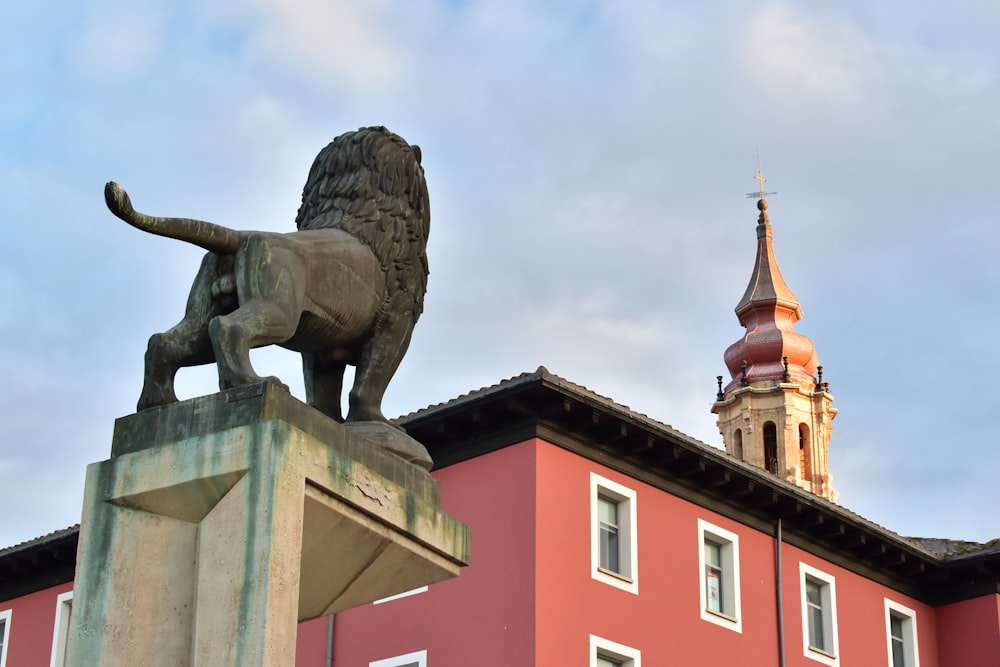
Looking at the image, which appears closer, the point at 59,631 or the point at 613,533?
the point at 613,533

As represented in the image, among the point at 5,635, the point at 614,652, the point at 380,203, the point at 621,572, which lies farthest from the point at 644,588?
the point at 380,203

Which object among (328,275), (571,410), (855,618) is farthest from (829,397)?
(328,275)

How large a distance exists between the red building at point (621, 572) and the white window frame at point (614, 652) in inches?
1.5

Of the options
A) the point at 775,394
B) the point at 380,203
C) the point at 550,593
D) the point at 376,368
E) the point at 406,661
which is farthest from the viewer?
the point at 775,394

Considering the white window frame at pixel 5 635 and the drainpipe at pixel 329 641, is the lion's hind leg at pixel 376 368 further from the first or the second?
the white window frame at pixel 5 635

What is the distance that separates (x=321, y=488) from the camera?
1026cm

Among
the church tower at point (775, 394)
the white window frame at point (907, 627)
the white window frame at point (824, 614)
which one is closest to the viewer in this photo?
the white window frame at point (824, 614)

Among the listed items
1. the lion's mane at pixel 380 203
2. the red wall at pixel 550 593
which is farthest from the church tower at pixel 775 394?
the lion's mane at pixel 380 203

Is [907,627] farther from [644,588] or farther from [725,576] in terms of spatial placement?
[644,588]

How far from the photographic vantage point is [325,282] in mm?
10992

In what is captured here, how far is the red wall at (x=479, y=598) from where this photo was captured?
3056 centimetres

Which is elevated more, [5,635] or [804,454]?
[804,454]

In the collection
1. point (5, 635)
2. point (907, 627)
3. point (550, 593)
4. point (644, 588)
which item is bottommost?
point (550, 593)

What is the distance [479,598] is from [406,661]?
184 cm
